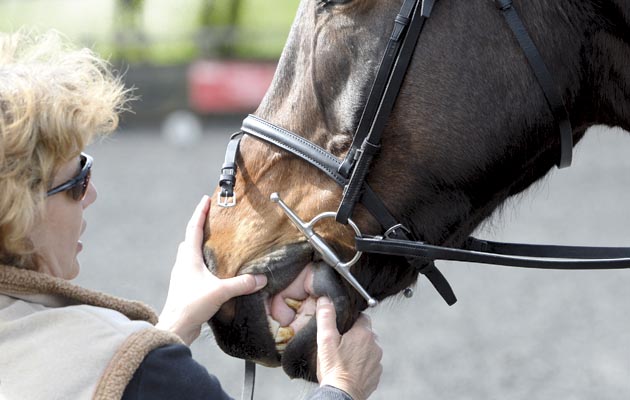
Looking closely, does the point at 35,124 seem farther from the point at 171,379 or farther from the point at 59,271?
the point at 171,379

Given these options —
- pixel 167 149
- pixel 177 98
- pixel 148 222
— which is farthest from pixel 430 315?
pixel 177 98

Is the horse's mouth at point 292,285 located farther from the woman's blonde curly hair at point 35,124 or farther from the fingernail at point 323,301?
the woman's blonde curly hair at point 35,124

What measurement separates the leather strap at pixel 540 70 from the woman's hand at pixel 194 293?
908mm

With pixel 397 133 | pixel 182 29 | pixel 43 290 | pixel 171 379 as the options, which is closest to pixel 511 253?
pixel 397 133

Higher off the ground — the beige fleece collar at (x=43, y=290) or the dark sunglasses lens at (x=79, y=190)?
the dark sunglasses lens at (x=79, y=190)

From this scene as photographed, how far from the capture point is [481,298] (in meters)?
7.29

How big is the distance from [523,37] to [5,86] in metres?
1.30

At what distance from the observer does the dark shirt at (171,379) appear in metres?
1.90

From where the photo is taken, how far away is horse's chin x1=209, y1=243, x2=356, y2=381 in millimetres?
2584

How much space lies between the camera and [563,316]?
6.89m

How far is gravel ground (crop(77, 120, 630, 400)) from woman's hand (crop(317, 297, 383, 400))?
0.49 m

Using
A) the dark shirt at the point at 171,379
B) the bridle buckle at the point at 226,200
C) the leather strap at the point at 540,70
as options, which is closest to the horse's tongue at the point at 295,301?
the bridle buckle at the point at 226,200

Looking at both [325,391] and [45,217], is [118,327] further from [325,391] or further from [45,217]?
[325,391]

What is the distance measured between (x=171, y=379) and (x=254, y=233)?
0.75 metres
